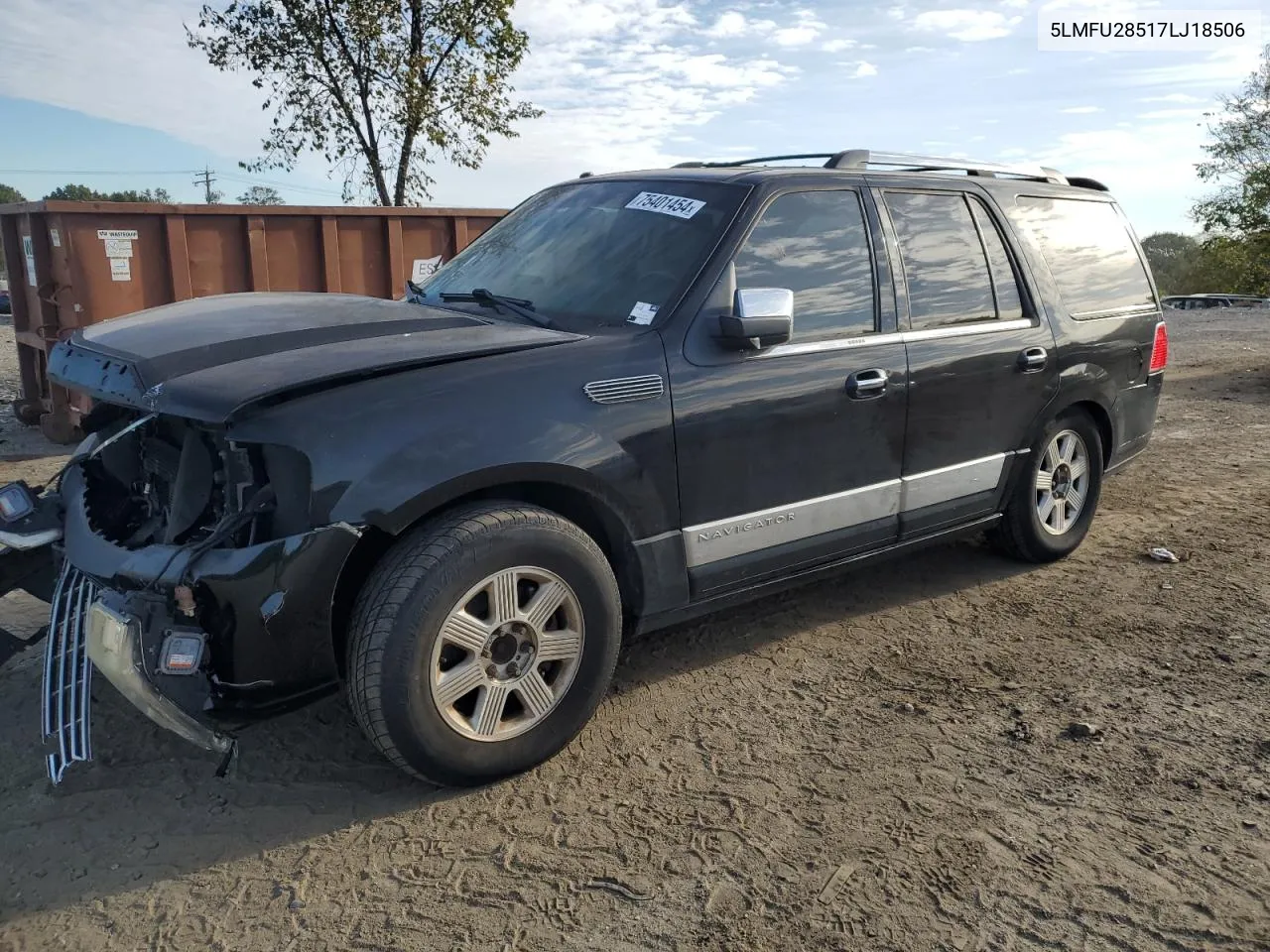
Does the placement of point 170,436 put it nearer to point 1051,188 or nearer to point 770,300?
point 770,300

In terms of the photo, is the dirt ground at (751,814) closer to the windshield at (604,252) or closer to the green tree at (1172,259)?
the windshield at (604,252)

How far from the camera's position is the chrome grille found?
288 cm

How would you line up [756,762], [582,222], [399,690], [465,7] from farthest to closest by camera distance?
[465,7] < [582,222] < [756,762] < [399,690]

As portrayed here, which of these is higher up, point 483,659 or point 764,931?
point 483,659

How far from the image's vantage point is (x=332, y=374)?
9.34 feet

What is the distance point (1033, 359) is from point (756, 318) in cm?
189

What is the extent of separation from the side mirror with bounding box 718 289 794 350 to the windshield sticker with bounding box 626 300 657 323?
0.24 metres

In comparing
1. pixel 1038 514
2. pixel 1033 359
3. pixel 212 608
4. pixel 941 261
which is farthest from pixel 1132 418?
pixel 212 608

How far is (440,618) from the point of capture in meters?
2.87

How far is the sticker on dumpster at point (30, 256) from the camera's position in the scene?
8.48 m

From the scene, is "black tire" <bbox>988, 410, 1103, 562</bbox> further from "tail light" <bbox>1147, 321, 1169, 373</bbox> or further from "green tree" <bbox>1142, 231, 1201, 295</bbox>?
"green tree" <bbox>1142, 231, 1201, 295</bbox>

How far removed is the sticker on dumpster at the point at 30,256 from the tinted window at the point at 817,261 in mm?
7253

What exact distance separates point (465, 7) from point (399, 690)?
43.4ft

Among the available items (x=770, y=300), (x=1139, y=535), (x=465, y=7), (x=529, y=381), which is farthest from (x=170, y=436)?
(x=465, y=7)
